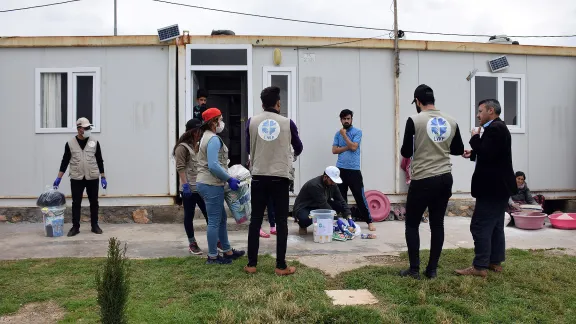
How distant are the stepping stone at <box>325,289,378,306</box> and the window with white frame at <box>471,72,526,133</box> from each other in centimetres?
572

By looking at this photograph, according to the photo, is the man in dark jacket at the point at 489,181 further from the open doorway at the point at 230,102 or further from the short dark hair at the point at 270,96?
the open doorway at the point at 230,102

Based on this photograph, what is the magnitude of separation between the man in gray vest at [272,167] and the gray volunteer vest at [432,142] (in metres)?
1.12

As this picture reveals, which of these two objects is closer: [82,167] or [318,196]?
[318,196]

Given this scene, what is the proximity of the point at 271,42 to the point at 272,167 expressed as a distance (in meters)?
4.19

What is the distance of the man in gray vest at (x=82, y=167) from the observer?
669 centimetres

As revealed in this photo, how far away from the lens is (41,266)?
4.70 m

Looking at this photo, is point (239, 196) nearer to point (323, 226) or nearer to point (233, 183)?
point (233, 183)

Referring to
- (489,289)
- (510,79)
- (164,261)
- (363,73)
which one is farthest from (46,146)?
(510,79)

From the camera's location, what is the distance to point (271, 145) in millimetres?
4324

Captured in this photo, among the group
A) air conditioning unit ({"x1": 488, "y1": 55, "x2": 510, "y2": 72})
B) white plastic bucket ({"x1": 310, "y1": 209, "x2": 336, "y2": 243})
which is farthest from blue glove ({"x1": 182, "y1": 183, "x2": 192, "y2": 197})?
air conditioning unit ({"x1": 488, "y1": 55, "x2": 510, "y2": 72})

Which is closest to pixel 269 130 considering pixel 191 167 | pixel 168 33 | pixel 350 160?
pixel 191 167

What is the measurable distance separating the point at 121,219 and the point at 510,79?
24.2 feet

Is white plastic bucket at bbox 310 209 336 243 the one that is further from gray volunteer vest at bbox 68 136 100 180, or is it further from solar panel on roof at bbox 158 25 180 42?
solar panel on roof at bbox 158 25 180 42

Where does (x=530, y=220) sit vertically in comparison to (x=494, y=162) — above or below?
below
